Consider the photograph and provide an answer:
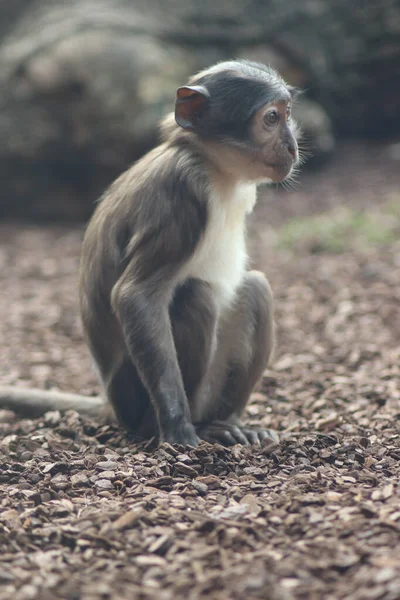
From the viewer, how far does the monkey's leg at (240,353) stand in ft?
18.7

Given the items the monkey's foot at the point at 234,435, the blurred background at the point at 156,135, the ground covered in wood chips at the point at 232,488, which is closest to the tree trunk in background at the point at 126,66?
the blurred background at the point at 156,135

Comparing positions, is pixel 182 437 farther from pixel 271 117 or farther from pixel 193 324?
pixel 271 117

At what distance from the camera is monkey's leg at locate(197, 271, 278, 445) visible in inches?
225

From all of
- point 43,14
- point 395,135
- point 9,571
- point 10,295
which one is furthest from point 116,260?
point 395,135

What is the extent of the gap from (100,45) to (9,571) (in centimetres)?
950

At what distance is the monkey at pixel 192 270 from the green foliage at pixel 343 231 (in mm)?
4984

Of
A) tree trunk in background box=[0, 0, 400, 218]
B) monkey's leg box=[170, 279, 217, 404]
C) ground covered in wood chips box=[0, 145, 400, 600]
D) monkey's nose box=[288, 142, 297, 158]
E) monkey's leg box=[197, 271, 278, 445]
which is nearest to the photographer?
ground covered in wood chips box=[0, 145, 400, 600]

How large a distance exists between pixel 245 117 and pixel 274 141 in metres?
0.25

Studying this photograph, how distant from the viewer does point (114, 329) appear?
5520 mm

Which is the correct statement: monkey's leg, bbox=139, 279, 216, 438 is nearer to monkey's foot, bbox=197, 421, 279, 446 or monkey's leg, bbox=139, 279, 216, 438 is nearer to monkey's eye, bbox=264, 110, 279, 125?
monkey's foot, bbox=197, 421, 279, 446

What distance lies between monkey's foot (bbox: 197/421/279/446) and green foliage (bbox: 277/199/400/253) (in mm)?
5377

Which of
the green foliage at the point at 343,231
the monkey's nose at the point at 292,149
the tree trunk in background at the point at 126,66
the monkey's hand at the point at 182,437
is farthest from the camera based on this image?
the tree trunk in background at the point at 126,66

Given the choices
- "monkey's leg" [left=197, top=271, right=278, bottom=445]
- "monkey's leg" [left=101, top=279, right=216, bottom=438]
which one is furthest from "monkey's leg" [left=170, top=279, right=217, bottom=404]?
"monkey's leg" [left=197, top=271, right=278, bottom=445]

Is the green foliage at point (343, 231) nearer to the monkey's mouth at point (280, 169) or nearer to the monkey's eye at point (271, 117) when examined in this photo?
the monkey's mouth at point (280, 169)
